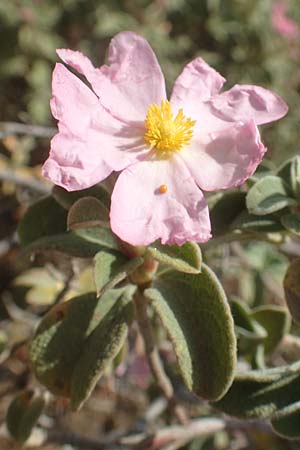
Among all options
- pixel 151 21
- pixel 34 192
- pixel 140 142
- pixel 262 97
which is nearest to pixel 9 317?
pixel 34 192

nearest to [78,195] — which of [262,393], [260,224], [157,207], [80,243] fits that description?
[80,243]

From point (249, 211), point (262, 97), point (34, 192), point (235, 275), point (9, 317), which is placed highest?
point (262, 97)

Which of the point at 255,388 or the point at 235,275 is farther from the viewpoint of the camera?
the point at 235,275

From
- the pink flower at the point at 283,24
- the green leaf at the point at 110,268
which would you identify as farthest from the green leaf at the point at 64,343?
the pink flower at the point at 283,24

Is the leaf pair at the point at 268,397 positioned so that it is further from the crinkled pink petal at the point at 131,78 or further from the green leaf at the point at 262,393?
the crinkled pink petal at the point at 131,78

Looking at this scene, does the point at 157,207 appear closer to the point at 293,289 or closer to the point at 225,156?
the point at 225,156

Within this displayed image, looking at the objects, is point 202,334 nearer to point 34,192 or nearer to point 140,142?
point 140,142

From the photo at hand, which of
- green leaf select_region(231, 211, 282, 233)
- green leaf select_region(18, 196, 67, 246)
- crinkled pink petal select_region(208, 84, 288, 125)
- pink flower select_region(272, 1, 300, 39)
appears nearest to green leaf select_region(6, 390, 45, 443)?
green leaf select_region(18, 196, 67, 246)
